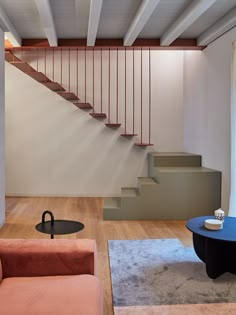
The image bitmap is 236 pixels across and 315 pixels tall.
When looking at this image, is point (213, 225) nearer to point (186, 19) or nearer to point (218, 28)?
point (186, 19)

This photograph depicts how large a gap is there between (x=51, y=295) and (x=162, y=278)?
1.54 meters

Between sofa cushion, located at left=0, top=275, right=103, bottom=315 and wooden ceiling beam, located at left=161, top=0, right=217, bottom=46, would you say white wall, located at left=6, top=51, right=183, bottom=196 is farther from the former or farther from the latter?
sofa cushion, located at left=0, top=275, right=103, bottom=315

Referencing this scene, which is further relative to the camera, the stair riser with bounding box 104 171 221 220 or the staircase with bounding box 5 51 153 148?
the staircase with bounding box 5 51 153 148

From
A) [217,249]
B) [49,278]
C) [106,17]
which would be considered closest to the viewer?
[49,278]

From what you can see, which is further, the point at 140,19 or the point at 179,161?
the point at 179,161

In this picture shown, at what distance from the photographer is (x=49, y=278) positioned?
2150 millimetres

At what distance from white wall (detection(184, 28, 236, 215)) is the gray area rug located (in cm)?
180

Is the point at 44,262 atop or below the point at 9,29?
below

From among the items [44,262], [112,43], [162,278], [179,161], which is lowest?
[162,278]

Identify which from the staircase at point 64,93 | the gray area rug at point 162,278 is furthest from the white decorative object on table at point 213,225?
the staircase at point 64,93

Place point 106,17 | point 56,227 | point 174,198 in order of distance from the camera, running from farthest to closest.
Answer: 1. point 174,198
2. point 106,17
3. point 56,227

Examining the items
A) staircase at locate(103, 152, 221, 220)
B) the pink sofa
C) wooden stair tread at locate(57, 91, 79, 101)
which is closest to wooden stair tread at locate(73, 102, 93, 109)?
wooden stair tread at locate(57, 91, 79, 101)

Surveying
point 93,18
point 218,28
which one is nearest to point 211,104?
point 218,28

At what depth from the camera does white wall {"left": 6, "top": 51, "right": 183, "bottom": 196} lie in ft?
23.3
